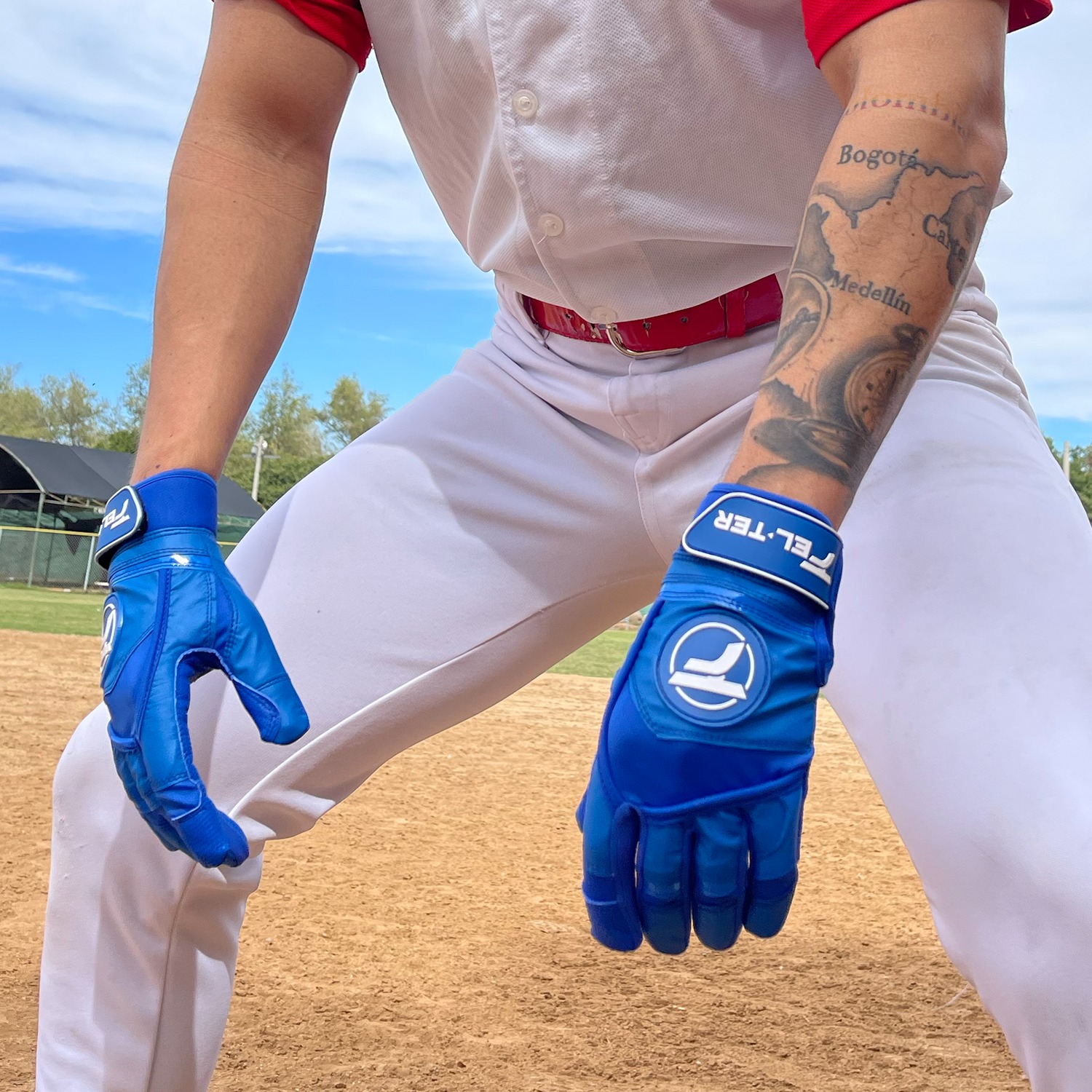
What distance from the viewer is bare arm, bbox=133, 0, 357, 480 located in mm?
1734

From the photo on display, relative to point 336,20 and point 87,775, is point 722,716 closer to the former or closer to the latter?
point 87,775

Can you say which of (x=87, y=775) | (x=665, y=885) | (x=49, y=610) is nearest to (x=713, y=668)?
(x=665, y=885)

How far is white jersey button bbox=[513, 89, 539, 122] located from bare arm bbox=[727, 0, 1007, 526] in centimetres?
49

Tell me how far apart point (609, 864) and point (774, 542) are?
0.37m

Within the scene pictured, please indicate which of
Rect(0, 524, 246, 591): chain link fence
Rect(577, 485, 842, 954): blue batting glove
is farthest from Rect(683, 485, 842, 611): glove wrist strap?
Rect(0, 524, 246, 591): chain link fence

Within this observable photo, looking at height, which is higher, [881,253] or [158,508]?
[881,253]

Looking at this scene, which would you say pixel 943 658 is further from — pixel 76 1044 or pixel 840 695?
pixel 76 1044

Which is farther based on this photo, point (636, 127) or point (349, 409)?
point (349, 409)

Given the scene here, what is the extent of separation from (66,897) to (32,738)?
4730 millimetres

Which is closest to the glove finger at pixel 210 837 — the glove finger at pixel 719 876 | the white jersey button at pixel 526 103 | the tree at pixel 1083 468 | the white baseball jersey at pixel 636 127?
the glove finger at pixel 719 876

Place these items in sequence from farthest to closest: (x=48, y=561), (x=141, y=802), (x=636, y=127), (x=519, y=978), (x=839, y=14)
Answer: (x=48, y=561) → (x=519, y=978) → (x=636, y=127) → (x=141, y=802) → (x=839, y=14)

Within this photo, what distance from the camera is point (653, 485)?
5.66 feet

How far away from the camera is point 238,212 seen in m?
1.81

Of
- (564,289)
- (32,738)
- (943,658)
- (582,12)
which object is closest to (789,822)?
(943,658)
